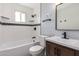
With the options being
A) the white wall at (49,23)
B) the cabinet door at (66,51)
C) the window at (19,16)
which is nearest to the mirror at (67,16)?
the white wall at (49,23)

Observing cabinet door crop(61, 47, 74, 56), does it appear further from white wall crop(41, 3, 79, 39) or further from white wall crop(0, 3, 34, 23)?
white wall crop(0, 3, 34, 23)

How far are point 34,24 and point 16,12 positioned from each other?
3.86 feet

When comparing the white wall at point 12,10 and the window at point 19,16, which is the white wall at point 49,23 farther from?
the window at point 19,16

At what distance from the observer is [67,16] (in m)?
2.01

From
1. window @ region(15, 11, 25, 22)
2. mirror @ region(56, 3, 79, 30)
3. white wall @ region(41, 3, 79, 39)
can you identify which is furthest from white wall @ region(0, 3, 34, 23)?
mirror @ region(56, 3, 79, 30)

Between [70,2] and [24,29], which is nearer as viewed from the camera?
[70,2]

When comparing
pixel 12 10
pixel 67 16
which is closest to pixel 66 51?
pixel 67 16

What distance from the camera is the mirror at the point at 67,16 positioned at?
5.84 feet

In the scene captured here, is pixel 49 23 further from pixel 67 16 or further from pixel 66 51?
pixel 66 51

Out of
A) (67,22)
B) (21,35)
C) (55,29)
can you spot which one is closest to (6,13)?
(21,35)

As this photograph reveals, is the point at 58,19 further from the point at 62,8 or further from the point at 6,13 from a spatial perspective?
the point at 6,13

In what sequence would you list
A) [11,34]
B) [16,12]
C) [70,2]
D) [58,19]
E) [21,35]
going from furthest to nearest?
[16,12]
[21,35]
[11,34]
[58,19]
[70,2]

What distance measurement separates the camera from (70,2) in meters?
1.94

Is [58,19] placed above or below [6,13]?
below
